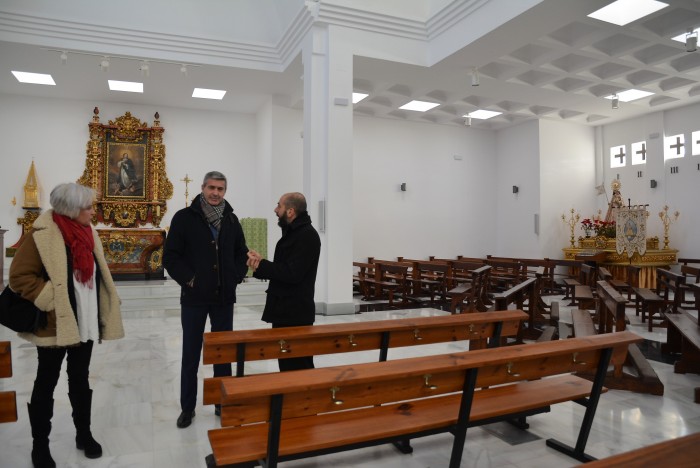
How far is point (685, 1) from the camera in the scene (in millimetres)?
7664

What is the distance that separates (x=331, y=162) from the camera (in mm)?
8828

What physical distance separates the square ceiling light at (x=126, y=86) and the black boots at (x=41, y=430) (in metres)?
10.3

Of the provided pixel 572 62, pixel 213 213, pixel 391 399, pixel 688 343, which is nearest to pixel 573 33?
pixel 572 62

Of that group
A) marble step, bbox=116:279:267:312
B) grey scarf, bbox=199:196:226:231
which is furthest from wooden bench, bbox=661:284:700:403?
marble step, bbox=116:279:267:312

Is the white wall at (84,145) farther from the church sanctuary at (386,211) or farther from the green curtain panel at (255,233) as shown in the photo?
the green curtain panel at (255,233)

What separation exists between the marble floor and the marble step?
12.4 ft

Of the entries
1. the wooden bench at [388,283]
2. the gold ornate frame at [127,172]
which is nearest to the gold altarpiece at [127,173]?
the gold ornate frame at [127,172]

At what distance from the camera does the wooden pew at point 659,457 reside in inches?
55.1

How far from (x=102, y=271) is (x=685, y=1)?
8.79 m

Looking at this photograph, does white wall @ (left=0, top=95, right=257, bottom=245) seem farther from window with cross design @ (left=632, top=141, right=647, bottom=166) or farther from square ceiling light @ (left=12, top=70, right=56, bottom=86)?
window with cross design @ (left=632, top=141, right=647, bottom=166)

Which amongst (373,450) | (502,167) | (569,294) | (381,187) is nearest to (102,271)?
(373,450)

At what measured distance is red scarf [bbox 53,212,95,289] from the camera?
9.66ft

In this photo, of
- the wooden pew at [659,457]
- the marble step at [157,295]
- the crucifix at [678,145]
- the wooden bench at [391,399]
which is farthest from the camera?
the crucifix at [678,145]

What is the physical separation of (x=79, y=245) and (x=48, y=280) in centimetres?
25
